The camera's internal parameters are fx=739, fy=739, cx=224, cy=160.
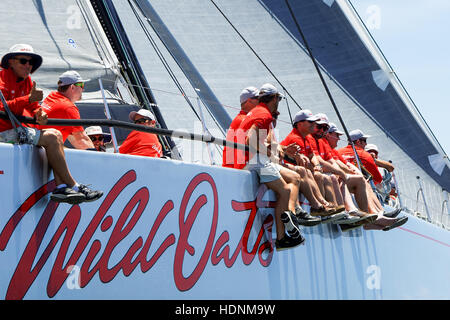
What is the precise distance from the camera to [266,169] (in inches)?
174

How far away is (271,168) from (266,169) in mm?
30

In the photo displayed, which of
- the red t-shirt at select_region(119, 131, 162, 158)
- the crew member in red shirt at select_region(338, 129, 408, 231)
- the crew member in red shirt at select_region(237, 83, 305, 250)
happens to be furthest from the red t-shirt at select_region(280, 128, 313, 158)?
the red t-shirt at select_region(119, 131, 162, 158)

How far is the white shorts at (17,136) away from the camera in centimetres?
311

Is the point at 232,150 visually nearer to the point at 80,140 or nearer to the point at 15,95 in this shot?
the point at 80,140

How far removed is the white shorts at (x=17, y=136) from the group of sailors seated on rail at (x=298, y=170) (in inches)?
57.8

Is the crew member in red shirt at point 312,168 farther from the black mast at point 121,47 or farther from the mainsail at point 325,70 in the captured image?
the mainsail at point 325,70

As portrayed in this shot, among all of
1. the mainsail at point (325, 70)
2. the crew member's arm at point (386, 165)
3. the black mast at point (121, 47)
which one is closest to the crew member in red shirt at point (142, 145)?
the black mast at point (121, 47)

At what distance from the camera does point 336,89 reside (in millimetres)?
7680

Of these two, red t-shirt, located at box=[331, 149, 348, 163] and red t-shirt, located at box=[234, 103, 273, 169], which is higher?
red t-shirt, located at box=[331, 149, 348, 163]

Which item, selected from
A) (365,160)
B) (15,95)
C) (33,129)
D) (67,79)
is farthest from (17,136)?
(365,160)

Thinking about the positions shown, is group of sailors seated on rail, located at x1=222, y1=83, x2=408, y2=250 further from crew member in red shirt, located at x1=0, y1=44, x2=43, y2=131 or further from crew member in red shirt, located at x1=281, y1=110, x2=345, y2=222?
crew member in red shirt, located at x1=0, y1=44, x2=43, y2=131

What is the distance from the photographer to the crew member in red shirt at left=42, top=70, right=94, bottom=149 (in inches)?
144

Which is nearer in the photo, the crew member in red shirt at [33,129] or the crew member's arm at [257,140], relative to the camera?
the crew member in red shirt at [33,129]
